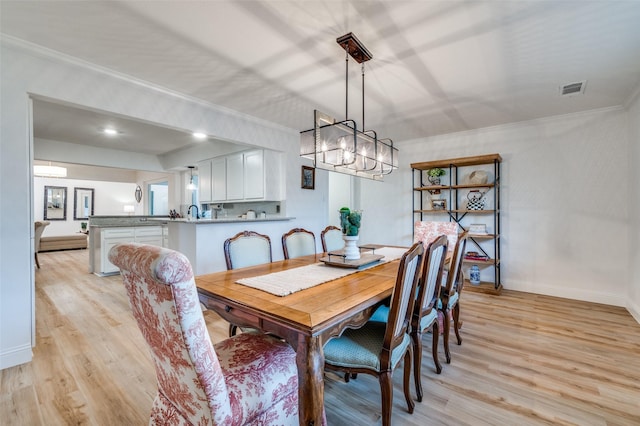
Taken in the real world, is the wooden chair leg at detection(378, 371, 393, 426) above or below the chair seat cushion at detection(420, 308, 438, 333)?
below

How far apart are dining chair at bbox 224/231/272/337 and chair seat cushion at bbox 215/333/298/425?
2.55 feet

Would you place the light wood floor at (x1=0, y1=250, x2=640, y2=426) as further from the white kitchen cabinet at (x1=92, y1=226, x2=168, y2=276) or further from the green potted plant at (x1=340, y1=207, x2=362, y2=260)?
the white kitchen cabinet at (x1=92, y1=226, x2=168, y2=276)

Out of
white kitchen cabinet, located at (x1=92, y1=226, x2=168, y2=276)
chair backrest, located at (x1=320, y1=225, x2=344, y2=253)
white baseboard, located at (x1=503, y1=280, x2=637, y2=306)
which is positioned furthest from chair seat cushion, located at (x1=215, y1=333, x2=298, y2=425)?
white kitchen cabinet, located at (x1=92, y1=226, x2=168, y2=276)

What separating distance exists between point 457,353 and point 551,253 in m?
2.54

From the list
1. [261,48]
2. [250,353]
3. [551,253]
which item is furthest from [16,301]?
[551,253]

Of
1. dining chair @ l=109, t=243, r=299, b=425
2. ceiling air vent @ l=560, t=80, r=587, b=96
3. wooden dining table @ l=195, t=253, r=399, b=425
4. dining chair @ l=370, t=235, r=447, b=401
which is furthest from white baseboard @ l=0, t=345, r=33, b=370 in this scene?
ceiling air vent @ l=560, t=80, r=587, b=96

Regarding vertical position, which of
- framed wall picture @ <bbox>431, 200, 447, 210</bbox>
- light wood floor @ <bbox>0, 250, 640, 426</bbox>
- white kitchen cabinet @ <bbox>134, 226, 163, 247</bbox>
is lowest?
light wood floor @ <bbox>0, 250, 640, 426</bbox>

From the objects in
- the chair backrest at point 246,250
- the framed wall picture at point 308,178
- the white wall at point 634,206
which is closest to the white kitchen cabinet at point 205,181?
the framed wall picture at point 308,178

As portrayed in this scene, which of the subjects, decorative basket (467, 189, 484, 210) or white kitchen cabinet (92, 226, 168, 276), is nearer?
decorative basket (467, 189, 484, 210)

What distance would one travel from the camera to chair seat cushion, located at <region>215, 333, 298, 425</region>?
3.65ft

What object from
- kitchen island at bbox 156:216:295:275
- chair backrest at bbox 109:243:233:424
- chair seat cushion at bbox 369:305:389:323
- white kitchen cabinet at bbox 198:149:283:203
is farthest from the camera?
white kitchen cabinet at bbox 198:149:283:203

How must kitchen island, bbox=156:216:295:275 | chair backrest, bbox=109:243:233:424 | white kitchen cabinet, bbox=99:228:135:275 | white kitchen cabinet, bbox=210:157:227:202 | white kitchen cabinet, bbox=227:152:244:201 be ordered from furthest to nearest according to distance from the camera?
white kitchen cabinet, bbox=210:157:227:202
white kitchen cabinet, bbox=99:228:135:275
white kitchen cabinet, bbox=227:152:244:201
kitchen island, bbox=156:216:295:275
chair backrest, bbox=109:243:233:424

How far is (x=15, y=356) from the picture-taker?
2.09 meters

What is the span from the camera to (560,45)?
2115mm
